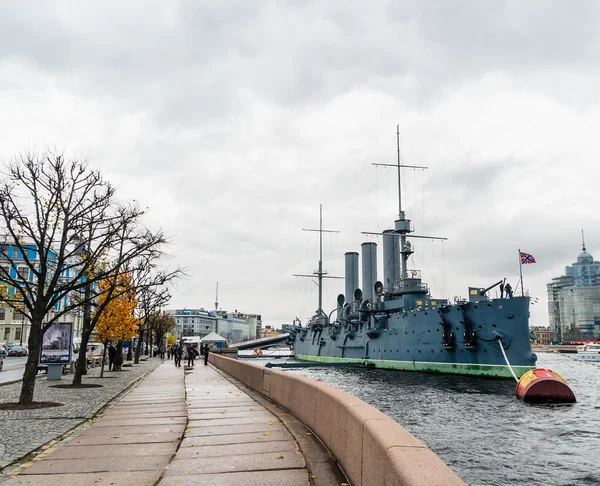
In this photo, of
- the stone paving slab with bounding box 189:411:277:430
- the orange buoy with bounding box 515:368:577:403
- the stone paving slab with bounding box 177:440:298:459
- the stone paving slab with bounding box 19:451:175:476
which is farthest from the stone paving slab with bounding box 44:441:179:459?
the orange buoy with bounding box 515:368:577:403

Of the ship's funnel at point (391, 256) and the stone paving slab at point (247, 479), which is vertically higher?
the ship's funnel at point (391, 256)

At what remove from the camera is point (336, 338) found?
63.0m

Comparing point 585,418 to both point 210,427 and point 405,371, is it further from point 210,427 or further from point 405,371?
point 405,371

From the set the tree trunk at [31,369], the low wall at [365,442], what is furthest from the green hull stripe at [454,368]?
the tree trunk at [31,369]

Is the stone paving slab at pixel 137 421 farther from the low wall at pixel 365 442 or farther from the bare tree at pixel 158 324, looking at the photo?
the bare tree at pixel 158 324

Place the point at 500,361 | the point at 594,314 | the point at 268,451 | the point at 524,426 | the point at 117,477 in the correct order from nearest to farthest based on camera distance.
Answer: the point at 117,477, the point at 268,451, the point at 524,426, the point at 500,361, the point at 594,314

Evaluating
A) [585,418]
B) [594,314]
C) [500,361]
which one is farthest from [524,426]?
[594,314]

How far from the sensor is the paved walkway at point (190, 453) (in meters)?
5.67

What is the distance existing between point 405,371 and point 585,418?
24382 mm

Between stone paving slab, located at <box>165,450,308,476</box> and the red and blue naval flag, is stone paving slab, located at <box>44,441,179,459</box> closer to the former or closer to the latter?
stone paving slab, located at <box>165,450,308,476</box>

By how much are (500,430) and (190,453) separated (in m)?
13.4

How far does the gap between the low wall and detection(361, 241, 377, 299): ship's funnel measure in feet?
175

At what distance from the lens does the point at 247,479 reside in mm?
5555

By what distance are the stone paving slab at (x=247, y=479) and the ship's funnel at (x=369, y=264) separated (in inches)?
2253
